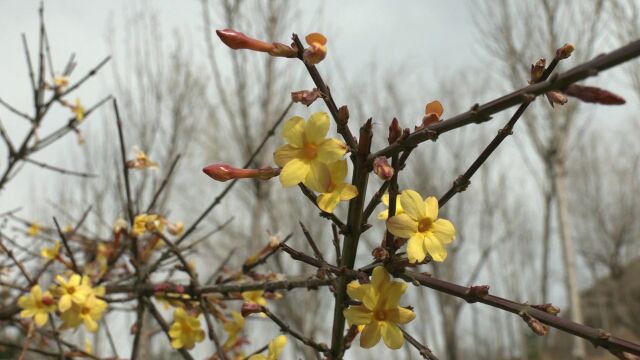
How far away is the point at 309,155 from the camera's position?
805 millimetres

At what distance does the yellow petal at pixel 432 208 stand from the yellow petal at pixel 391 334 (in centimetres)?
18

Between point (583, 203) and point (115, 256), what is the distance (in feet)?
54.8

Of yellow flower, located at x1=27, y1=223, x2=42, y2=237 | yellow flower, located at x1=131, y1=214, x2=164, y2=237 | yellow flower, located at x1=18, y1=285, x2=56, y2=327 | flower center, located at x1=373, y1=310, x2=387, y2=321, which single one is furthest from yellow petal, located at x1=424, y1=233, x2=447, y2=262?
yellow flower, located at x1=27, y1=223, x2=42, y2=237

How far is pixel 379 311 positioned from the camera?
2.71 ft

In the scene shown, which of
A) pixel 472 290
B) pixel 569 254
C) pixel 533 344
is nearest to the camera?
pixel 472 290

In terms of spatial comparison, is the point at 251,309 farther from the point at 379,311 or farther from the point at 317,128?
the point at 317,128

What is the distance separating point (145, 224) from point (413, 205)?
1.06 meters

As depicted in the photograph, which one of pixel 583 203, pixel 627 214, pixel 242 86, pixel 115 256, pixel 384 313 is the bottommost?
pixel 384 313

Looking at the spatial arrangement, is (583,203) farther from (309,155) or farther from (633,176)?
(309,155)

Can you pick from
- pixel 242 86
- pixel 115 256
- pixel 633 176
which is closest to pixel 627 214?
pixel 633 176

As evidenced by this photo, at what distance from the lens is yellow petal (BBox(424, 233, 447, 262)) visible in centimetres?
81

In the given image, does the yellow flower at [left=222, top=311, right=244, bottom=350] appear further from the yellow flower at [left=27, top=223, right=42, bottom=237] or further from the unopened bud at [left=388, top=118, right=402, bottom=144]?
the yellow flower at [left=27, top=223, right=42, bottom=237]

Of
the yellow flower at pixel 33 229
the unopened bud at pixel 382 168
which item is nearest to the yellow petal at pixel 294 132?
the unopened bud at pixel 382 168

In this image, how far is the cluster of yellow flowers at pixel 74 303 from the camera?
155 centimetres
